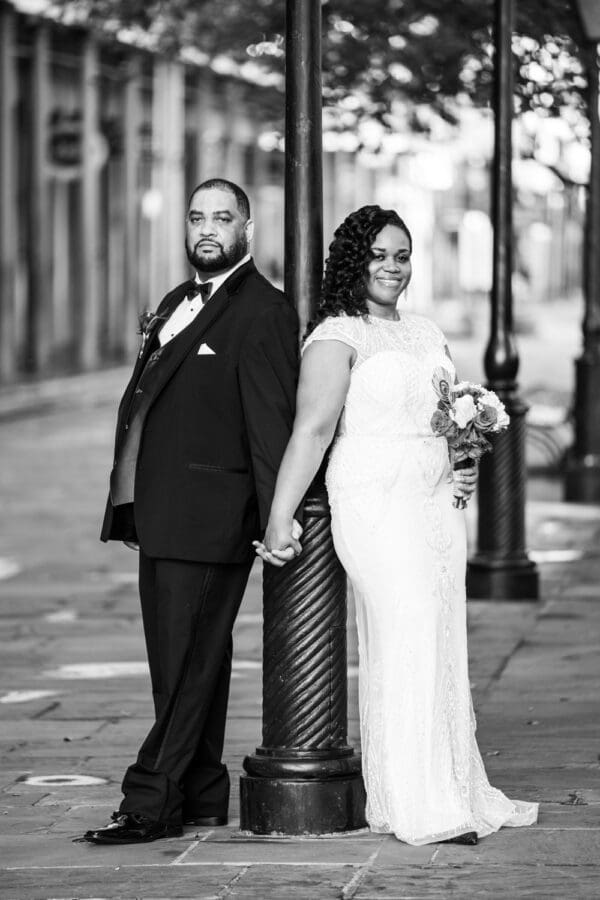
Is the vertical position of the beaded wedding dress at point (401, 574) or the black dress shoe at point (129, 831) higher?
the beaded wedding dress at point (401, 574)

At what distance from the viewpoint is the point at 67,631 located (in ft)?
35.8

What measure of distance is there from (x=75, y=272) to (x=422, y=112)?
2130 centimetres

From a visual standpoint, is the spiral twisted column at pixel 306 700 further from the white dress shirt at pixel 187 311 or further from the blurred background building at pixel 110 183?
the blurred background building at pixel 110 183

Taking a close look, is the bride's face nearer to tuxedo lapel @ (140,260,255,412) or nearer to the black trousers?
tuxedo lapel @ (140,260,255,412)

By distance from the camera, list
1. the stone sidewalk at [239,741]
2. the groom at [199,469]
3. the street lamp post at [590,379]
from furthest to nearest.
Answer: the street lamp post at [590,379]
the groom at [199,469]
the stone sidewalk at [239,741]

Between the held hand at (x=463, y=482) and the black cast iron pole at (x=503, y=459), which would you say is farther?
the black cast iron pole at (x=503, y=459)

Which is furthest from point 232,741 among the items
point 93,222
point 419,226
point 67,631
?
point 419,226

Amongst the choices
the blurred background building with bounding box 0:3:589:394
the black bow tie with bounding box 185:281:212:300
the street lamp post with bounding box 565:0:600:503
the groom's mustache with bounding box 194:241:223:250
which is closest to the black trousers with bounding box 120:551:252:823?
the black bow tie with bounding box 185:281:212:300

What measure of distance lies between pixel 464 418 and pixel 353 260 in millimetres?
588

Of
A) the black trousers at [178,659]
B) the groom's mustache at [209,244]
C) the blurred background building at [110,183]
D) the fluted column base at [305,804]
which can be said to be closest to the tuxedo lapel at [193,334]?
the groom's mustache at [209,244]

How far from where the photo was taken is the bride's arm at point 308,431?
6.06 meters

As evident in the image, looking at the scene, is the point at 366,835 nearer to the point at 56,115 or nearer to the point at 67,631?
the point at 67,631

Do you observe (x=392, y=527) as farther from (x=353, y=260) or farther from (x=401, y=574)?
(x=353, y=260)

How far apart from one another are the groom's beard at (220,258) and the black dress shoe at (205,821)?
5.67 ft
